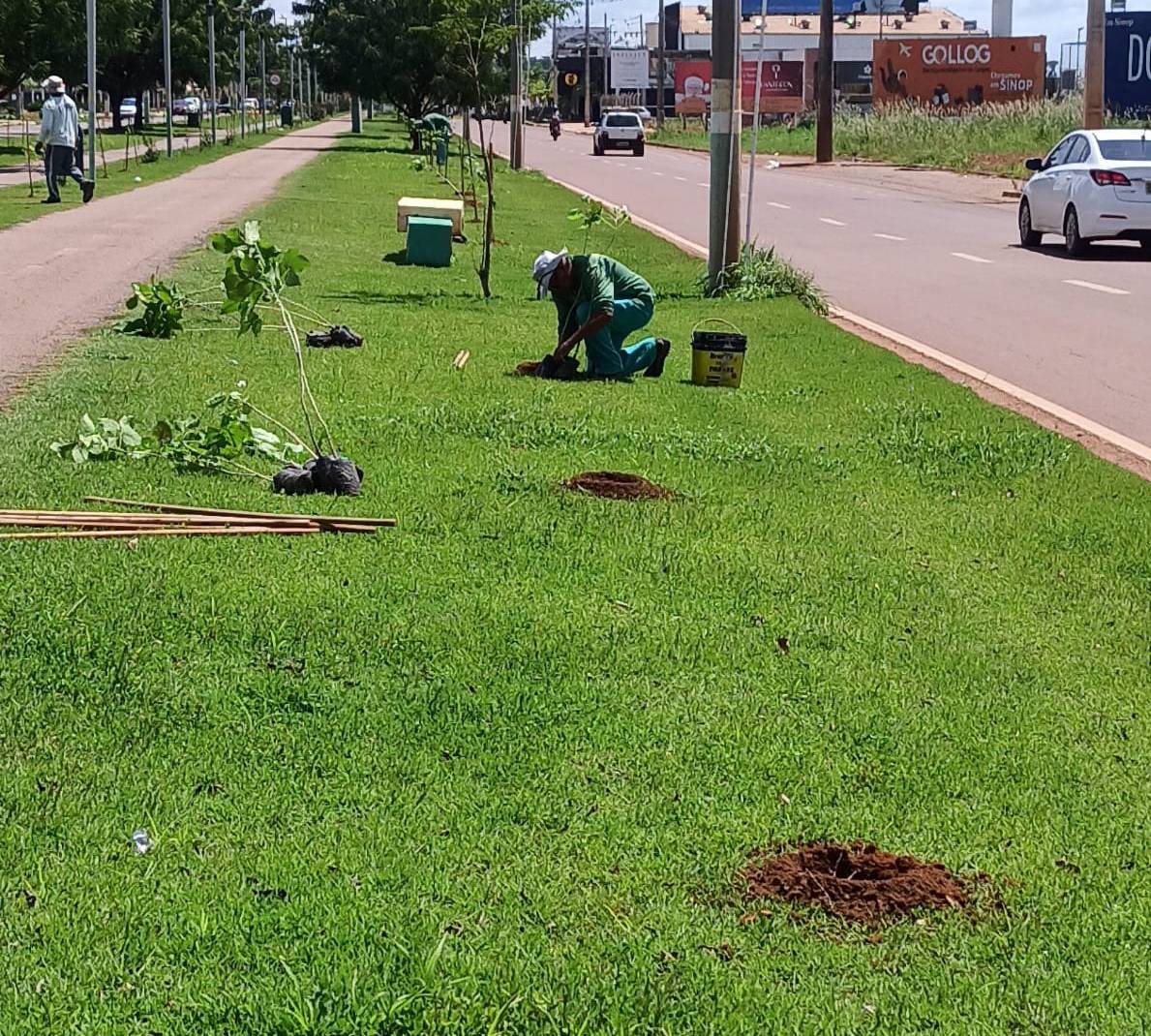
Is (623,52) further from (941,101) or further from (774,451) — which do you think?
(774,451)

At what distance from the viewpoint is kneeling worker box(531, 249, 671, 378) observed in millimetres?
10664

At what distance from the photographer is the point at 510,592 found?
240 inches

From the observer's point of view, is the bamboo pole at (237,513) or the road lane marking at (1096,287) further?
the road lane marking at (1096,287)

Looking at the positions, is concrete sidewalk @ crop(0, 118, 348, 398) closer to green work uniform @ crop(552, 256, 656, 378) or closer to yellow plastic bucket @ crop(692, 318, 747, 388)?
green work uniform @ crop(552, 256, 656, 378)

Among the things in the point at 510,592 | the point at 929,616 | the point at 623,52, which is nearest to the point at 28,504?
the point at 510,592

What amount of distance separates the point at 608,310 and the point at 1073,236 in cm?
1404

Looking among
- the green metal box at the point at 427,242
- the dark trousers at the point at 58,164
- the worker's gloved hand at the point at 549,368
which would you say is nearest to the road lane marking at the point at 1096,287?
the green metal box at the point at 427,242

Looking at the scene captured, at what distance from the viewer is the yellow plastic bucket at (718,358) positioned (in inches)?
431

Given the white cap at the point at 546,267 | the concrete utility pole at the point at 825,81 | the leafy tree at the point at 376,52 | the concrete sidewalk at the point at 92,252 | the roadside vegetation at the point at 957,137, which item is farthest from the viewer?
the leafy tree at the point at 376,52

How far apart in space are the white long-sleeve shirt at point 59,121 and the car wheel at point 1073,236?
15.1 meters

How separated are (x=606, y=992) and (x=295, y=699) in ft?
5.83

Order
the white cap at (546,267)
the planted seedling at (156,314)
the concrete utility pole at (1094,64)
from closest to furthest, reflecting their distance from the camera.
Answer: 1. the white cap at (546,267)
2. the planted seedling at (156,314)
3. the concrete utility pole at (1094,64)

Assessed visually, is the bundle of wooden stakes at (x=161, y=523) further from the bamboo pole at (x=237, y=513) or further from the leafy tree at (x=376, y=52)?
the leafy tree at (x=376, y=52)

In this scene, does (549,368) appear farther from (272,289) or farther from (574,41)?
(574,41)
